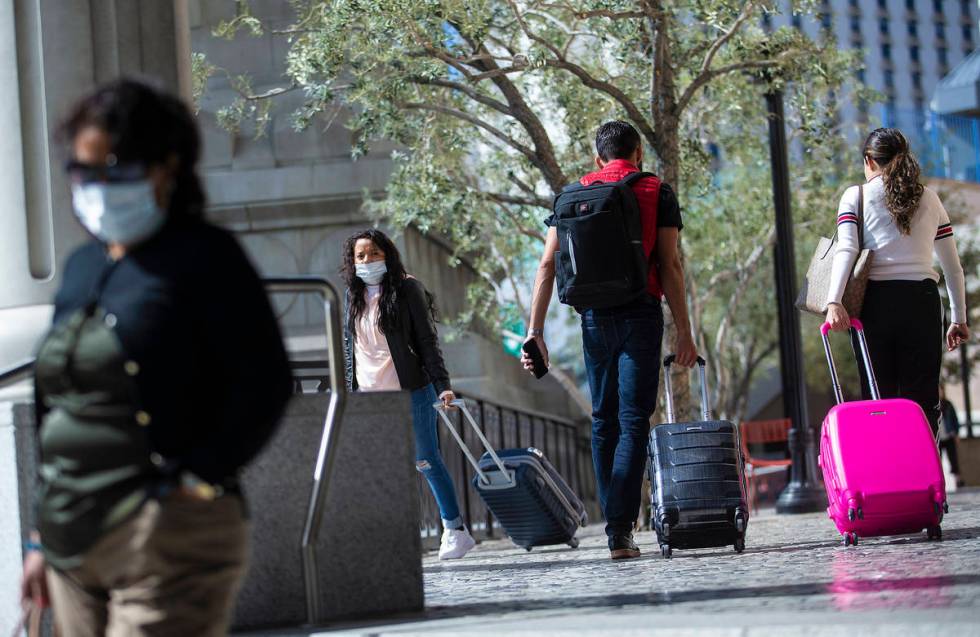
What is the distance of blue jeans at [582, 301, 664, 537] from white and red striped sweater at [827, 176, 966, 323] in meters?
0.95

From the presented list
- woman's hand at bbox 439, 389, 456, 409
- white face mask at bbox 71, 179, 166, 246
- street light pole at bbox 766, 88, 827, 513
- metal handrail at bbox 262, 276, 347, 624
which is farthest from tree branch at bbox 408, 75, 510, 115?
white face mask at bbox 71, 179, 166, 246

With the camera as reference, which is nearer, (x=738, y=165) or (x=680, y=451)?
(x=680, y=451)

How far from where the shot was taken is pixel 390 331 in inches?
337

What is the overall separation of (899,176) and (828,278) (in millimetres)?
620

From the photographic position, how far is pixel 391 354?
339 inches

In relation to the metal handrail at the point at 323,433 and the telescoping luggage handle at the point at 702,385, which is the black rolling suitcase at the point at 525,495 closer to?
the telescoping luggage handle at the point at 702,385

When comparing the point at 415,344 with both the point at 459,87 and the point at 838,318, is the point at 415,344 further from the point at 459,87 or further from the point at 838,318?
the point at 459,87

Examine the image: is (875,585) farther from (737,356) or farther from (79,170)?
(737,356)

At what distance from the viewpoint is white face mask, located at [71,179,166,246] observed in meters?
2.98

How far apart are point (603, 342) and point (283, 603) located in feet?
8.25

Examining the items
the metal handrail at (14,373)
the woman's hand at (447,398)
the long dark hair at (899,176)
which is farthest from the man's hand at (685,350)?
the metal handrail at (14,373)

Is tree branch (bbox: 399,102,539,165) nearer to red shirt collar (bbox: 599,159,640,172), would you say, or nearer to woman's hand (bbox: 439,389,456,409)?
woman's hand (bbox: 439,389,456,409)

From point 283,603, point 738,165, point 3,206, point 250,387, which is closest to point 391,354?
point 3,206

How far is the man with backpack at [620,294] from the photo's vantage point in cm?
698
